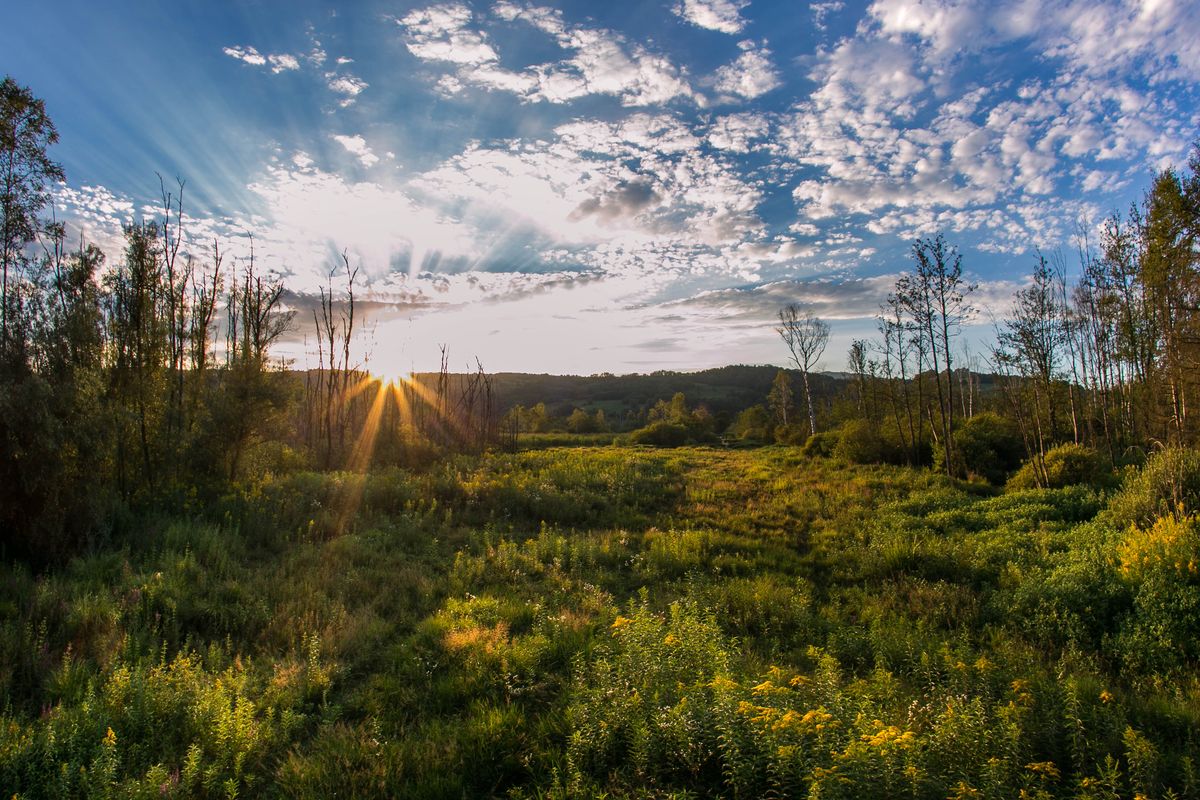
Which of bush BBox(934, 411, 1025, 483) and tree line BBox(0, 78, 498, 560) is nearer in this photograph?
tree line BBox(0, 78, 498, 560)

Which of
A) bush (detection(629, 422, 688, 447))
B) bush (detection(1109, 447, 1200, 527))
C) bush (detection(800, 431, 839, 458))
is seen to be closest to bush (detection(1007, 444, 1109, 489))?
bush (detection(1109, 447, 1200, 527))

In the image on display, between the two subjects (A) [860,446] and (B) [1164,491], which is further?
(A) [860,446]

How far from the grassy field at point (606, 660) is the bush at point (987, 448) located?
8283 mm

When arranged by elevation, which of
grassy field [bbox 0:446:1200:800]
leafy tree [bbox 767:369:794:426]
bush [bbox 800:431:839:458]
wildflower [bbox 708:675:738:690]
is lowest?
grassy field [bbox 0:446:1200:800]

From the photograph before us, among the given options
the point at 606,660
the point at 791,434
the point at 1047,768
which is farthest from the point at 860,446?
the point at 1047,768

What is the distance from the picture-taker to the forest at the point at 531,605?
3596 millimetres

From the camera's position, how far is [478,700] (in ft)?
15.5

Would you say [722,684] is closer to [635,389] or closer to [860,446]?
[860,446]

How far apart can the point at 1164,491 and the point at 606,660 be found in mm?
11317

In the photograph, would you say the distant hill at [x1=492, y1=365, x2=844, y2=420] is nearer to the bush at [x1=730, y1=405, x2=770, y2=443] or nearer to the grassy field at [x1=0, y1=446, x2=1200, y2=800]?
the bush at [x1=730, y1=405, x2=770, y2=443]

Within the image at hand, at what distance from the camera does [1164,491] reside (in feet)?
31.7

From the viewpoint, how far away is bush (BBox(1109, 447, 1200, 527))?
909 cm

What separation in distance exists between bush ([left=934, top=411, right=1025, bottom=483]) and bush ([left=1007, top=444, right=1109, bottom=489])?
11.2ft

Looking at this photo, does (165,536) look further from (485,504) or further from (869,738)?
(869,738)
